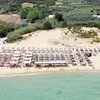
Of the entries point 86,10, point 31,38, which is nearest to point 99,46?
point 31,38

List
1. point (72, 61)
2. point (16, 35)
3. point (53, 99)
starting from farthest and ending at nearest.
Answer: point (16, 35), point (72, 61), point (53, 99)

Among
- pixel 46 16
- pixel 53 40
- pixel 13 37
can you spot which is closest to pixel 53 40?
pixel 53 40

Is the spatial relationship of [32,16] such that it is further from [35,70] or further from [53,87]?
[53,87]

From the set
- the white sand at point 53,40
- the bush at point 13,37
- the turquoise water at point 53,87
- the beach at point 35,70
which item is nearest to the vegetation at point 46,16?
the bush at point 13,37

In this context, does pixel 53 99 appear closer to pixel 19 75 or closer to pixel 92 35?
pixel 19 75

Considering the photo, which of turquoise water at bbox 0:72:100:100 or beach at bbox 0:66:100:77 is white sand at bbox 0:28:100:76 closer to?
beach at bbox 0:66:100:77

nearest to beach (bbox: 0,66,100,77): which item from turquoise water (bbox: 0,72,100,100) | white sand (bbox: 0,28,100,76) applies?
turquoise water (bbox: 0,72,100,100)

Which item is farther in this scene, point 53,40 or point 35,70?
point 53,40

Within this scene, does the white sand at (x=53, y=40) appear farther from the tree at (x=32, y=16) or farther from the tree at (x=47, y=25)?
the tree at (x=32, y=16)

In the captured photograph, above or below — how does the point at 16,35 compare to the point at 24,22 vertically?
above
